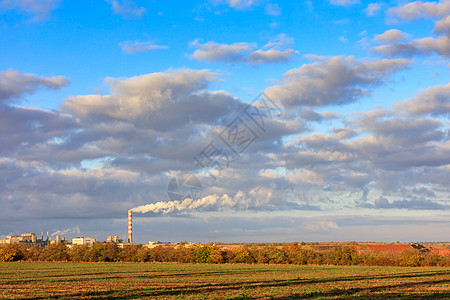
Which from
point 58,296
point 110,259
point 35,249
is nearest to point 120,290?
point 58,296

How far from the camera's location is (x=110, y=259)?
5531 inches

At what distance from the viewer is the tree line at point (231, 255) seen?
10900 cm

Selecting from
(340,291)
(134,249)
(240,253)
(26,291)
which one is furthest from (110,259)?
(340,291)

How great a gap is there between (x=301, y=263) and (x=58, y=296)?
89403 millimetres

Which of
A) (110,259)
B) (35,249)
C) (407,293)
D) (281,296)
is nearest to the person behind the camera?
(281,296)

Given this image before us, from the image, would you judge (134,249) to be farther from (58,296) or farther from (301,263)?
(58,296)

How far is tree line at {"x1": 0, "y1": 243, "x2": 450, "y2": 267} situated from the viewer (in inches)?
4291

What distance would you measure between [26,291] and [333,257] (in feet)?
291

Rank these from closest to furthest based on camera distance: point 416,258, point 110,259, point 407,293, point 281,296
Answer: point 281,296 → point 407,293 → point 416,258 → point 110,259

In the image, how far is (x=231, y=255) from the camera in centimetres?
12588

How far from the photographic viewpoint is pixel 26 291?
43250 millimetres

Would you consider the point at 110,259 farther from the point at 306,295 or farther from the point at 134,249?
the point at 306,295

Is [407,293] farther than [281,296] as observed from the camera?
Yes

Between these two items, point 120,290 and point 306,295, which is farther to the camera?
point 120,290
